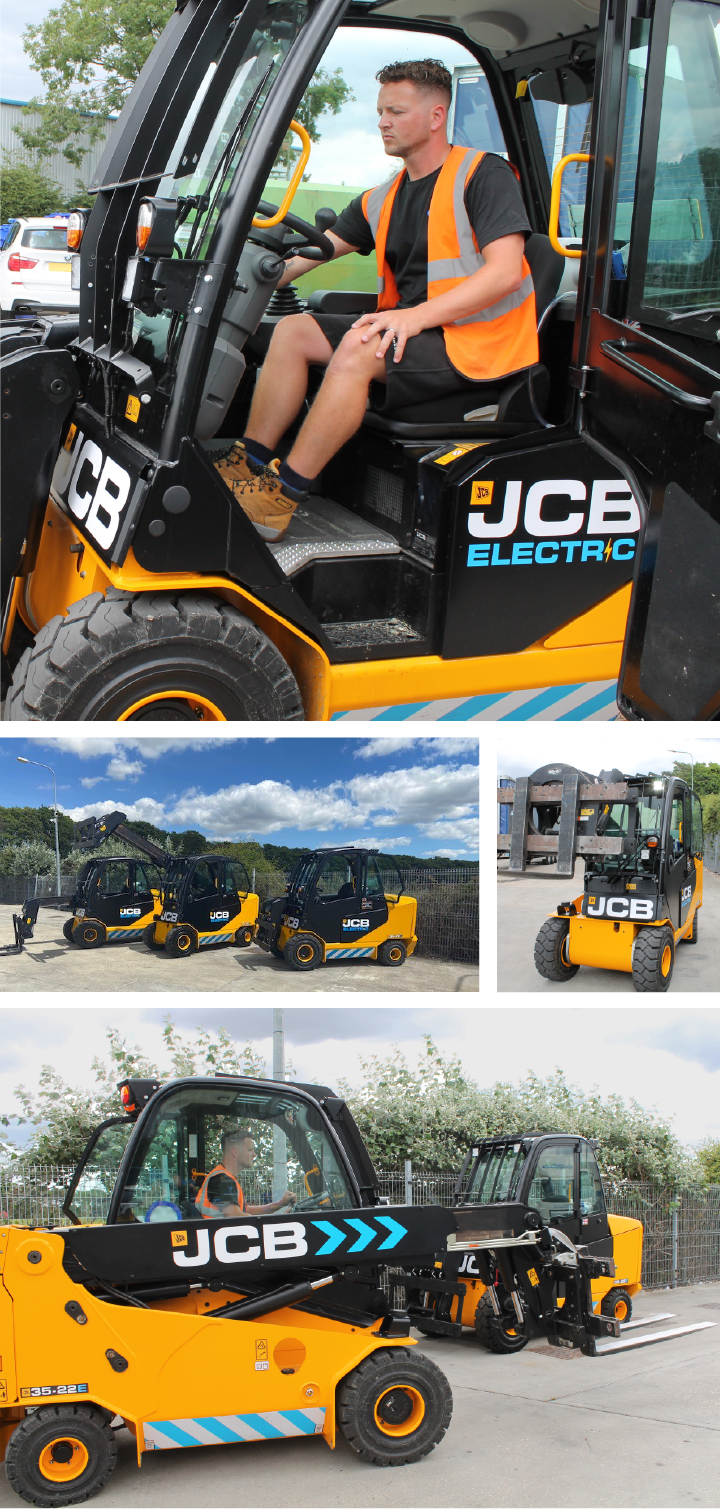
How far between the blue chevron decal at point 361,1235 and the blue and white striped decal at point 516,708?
1725 millimetres

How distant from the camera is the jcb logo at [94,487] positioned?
357 cm

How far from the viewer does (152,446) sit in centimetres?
355

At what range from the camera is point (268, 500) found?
4074 mm

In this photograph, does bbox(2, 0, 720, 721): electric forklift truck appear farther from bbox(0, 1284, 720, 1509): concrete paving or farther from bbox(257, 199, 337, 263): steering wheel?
bbox(0, 1284, 720, 1509): concrete paving

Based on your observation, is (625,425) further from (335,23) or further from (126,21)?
(126,21)

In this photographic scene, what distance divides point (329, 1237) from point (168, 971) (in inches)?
48.2

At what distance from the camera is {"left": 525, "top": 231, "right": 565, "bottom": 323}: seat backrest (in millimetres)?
4543

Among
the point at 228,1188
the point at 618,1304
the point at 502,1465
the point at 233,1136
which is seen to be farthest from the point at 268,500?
the point at 618,1304

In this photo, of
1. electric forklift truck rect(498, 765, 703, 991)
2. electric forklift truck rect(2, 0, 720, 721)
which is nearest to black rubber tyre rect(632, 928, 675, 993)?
electric forklift truck rect(498, 765, 703, 991)

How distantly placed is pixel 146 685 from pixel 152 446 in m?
0.72

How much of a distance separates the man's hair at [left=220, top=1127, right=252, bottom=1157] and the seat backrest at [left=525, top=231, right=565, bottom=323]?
3.23m

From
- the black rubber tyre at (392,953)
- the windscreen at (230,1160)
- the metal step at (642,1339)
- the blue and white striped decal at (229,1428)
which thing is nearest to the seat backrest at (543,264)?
the black rubber tyre at (392,953)

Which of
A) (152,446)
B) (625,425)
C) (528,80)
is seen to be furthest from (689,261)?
(528,80)

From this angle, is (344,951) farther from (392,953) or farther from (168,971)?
(168,971)
